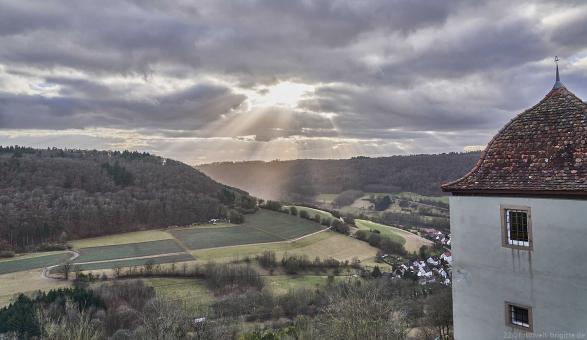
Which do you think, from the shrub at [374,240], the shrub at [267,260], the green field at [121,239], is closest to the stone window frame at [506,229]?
the shrub at [267,260]

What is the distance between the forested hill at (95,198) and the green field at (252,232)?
924 cm

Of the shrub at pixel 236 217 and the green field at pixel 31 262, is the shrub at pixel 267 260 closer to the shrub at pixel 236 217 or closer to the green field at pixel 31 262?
the shrub at pixel 236 217

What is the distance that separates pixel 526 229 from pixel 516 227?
0.27m

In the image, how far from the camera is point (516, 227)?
37.6ft

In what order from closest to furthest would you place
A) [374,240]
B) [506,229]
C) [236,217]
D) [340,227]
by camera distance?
[506,229], [374,240], [340,227], [236,217]

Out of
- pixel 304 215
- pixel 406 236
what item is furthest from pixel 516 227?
pixel 304 215

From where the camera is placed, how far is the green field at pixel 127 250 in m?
65.4

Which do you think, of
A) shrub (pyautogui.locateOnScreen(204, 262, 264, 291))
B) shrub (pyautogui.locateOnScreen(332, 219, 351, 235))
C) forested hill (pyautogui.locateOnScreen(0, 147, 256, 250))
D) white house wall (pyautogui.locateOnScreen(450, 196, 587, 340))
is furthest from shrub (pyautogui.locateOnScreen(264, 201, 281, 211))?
white house wall (pyautogui.locateOnScreen(450, 196, 587, 340))

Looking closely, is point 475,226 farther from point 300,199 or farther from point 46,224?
point 300,199

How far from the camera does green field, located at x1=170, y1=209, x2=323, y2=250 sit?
3000 inches

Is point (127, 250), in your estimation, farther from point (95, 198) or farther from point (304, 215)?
point (304, 215)

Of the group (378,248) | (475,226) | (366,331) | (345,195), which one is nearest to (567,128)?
(475,226)

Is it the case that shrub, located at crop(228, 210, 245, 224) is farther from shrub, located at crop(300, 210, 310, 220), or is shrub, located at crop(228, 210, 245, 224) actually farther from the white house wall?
the white house wall

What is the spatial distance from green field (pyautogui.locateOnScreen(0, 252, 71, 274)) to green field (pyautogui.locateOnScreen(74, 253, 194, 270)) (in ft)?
22.6
